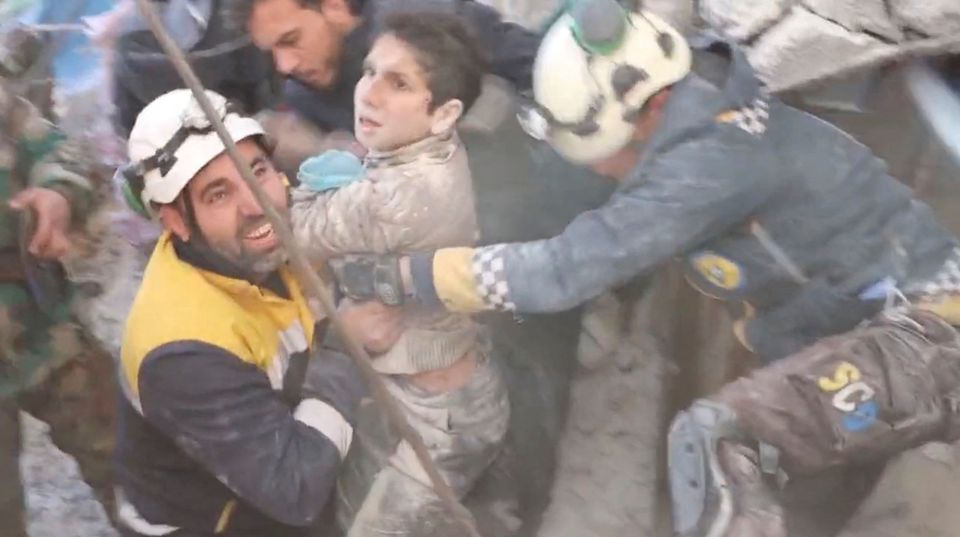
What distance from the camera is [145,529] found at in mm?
750

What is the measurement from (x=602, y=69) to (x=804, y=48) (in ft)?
0.43

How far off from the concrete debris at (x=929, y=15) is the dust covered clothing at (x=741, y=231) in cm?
8

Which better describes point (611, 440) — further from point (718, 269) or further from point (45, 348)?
point (45, 348)

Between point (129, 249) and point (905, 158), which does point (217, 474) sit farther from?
point (905, 158)

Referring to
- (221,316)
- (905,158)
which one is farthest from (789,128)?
(221,316)

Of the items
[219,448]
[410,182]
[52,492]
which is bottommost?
[52,492]

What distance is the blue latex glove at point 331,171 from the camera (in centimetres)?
66

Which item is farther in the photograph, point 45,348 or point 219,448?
point 45,348

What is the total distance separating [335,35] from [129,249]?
18 cm

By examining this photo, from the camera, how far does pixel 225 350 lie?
663mm

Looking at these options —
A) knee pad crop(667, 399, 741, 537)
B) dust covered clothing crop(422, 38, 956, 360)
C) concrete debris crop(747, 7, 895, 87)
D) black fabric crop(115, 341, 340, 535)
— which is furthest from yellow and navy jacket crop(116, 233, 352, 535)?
concrete debris crop(747, 7, 895, 87)

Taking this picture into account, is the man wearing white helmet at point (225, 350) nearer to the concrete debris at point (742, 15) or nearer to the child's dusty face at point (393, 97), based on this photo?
the child's dusty face at point (393, 97)

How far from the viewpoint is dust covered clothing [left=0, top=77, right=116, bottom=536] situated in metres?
0.71

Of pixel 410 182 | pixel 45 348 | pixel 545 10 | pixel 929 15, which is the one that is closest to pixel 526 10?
pixel 545 10
